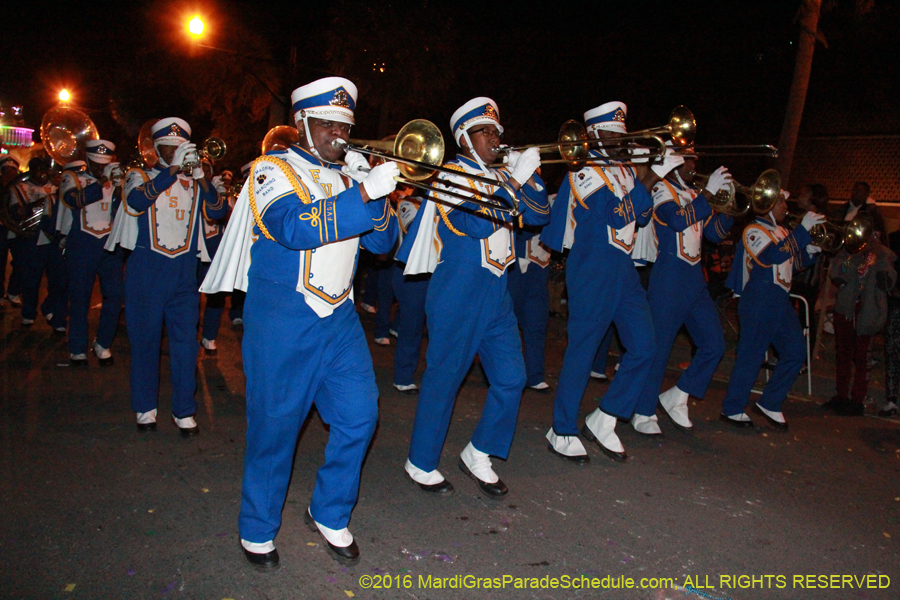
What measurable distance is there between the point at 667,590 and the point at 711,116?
42.5ft

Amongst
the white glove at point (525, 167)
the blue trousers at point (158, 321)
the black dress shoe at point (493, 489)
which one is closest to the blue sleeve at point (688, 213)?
the white glove at point (525, 167)

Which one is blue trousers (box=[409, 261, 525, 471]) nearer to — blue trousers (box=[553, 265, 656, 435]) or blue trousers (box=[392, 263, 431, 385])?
blue trousers (box=[553, 265, 656, 435])

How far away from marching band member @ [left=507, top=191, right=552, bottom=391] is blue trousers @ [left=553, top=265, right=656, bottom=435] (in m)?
2.00

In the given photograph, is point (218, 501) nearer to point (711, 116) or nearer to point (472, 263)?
point (472, 263)

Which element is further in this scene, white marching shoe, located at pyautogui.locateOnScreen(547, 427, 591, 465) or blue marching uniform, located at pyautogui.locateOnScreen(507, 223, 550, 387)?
blue marching uniform, located at pyautogui.locateOnScreen(507, 223, 550, 387)

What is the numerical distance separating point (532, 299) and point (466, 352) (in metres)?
3.18

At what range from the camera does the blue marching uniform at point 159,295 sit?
5125mm

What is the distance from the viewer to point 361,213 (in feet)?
10.4

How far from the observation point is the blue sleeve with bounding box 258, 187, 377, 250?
10.4 ft

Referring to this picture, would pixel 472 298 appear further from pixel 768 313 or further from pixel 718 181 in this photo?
pixel 768 313

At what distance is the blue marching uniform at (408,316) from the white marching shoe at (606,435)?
2076 mm

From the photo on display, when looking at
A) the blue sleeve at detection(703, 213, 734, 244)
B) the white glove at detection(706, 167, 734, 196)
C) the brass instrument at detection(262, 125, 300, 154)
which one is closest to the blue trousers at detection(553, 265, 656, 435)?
the white glove at detection(706, 167, 734, 196)

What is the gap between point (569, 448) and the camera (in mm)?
5246

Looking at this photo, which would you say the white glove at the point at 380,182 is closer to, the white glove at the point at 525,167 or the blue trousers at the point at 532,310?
the white glove at the point at 525,167
